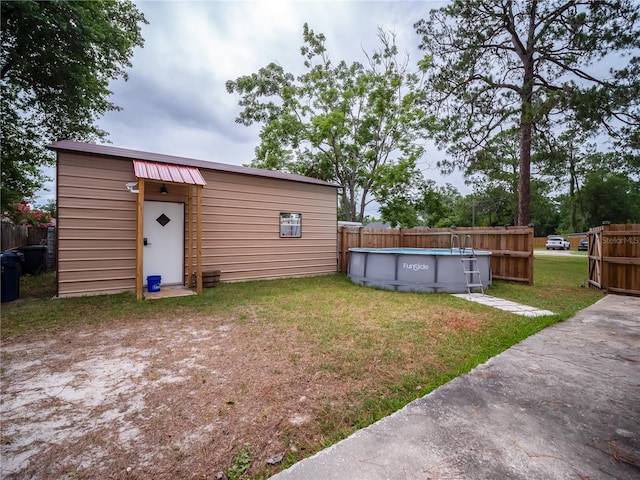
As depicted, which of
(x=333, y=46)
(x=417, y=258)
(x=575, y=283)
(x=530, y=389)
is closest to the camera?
(x=530, y=389)

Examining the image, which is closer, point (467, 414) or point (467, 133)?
point (467, 414)

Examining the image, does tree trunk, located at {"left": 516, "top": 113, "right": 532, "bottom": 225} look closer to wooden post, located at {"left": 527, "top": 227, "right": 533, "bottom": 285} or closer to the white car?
wooden post, located at {"left": 527, "top": 227, "right": 533, "bottom": 285}

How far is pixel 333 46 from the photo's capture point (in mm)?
16328

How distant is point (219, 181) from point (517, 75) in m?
10.6

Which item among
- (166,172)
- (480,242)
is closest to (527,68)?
Result: (480,242)

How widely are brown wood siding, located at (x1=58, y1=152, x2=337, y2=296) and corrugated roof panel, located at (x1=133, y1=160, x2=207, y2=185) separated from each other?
0.55 m

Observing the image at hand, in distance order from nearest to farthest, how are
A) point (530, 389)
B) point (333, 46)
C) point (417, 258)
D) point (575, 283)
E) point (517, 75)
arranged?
point (530, 389) → point (417, 258) → point (575, 283) → point (517, 75) → point (333, 46)

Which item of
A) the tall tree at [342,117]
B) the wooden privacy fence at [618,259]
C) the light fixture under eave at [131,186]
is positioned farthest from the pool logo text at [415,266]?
the tall tree at [342,117]

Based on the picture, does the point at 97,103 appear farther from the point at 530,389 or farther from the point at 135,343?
the point at 530,389

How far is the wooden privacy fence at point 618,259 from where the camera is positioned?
5984 mm

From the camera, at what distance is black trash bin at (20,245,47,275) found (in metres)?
7.95

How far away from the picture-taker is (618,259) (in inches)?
244

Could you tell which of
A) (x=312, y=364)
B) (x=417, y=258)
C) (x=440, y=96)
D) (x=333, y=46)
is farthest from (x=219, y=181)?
(x=333, y=46)

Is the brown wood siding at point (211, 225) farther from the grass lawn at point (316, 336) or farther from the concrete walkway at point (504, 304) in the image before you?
the concrete walkway at point (504, 304)
